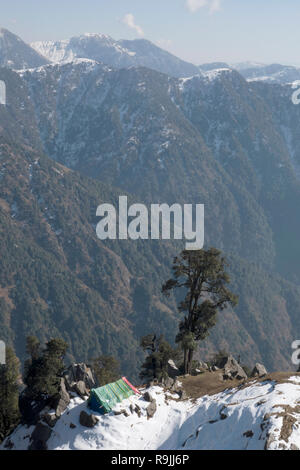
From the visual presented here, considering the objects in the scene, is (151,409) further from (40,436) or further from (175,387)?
(40,436)

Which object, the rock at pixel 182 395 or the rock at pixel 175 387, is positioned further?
the rock at pixel 175 387

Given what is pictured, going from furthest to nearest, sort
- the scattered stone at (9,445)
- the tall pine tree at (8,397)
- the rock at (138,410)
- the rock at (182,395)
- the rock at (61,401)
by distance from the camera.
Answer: the tall pine tree at (8,397), the rock at (182,395), the rock at (61,401), the scattered stone at (9,445), the rock at (138,410)

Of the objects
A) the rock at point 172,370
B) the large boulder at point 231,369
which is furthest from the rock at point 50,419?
the large boulder at point 231,369

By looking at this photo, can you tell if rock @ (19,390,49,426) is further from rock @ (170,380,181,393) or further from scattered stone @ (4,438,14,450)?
rock @ (170,380,181,393)

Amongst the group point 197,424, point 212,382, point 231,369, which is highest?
point 197,424

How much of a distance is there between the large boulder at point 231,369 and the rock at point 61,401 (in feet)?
72.2

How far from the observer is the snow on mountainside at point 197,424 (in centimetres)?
4009

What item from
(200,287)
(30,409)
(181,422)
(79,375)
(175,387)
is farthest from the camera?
(200,287)

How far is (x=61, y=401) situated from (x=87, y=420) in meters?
4.90

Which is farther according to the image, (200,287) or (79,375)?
(200,287)

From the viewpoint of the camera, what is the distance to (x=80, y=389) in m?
52.6

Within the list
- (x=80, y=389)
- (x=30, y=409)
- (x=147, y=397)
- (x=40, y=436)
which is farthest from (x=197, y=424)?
(x=30, y=409)

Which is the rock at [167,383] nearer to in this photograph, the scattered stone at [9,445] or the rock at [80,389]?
the rock at [80,389]
